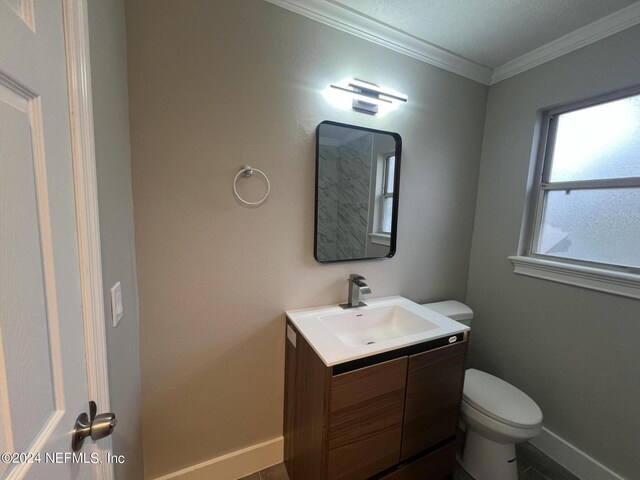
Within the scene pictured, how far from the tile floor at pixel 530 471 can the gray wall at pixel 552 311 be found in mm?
189

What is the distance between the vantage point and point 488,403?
4.49 ft

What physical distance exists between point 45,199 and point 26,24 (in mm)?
271

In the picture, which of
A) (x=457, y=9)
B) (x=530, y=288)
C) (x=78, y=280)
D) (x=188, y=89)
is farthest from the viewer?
(x=530, y=288)

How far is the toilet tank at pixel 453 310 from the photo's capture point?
1.71 metres

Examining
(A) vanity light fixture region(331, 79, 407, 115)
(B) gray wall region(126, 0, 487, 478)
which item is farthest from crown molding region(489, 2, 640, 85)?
(A) vanity light fixture region(331, 79, 407, 115)

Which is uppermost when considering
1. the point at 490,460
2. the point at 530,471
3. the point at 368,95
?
the point at 368,95

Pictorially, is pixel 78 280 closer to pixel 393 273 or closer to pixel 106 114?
pixel 106 114

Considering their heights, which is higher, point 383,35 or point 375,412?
point 383,35

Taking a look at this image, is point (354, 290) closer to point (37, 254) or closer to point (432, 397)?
point (432, 397)

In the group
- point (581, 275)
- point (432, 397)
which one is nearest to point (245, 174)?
point (432, 397)

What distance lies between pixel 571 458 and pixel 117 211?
261cm

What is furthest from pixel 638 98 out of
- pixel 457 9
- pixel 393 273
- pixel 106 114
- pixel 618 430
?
pixel 106 114

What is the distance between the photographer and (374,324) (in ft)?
5.03

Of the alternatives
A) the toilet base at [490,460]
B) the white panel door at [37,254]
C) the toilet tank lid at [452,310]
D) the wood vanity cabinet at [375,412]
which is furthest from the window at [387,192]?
the white panel door at [37,254]
